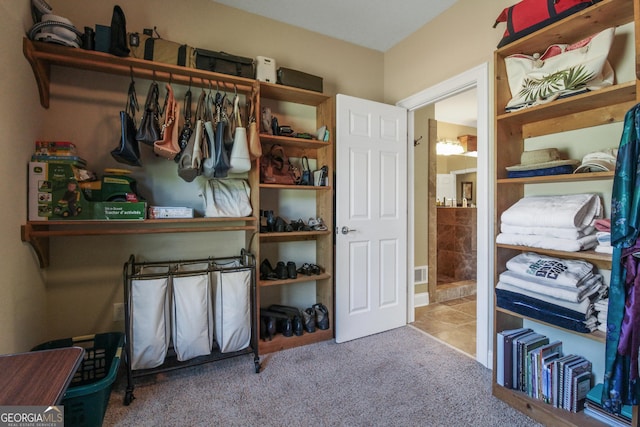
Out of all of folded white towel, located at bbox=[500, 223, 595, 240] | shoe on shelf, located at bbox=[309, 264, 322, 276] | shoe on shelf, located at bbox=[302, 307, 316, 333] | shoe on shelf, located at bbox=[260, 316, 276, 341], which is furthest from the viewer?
shoe on shelf, located at bbox=[309, 264, 322, 276]

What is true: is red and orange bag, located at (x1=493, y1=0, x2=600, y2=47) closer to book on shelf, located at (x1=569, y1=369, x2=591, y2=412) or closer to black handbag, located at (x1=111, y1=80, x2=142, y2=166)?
book on shelf, located at (x1=569, y1=369, x2=591, y2=412)

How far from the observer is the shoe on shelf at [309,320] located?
2514 millimetres

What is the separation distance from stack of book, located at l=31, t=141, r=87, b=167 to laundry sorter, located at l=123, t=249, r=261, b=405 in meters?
0.73

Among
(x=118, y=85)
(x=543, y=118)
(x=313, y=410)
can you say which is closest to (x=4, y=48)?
(x=118, y=85)

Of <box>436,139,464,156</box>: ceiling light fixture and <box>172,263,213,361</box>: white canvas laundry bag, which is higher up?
<box>436,139,464,156</box>: ceiling light fixture

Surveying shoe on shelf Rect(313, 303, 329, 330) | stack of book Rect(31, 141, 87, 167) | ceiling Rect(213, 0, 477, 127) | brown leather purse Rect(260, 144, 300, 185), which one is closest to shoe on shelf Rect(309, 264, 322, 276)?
shoe on shelf Rect(313, 303, 329, 330)

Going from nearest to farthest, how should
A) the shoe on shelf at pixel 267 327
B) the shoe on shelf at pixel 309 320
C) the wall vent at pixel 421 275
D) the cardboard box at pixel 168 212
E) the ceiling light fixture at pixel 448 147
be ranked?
the cardboard box at pixel 168 212, the shoe on shelf at pixel 267 327, the shoe on shelf at pixel 309 320, the wall vent at pixel 421 275, the ceiling light fixture at pixel 448 147

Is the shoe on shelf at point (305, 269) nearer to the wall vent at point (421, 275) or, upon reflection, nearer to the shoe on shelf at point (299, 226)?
the shoe on shelf at point (299, 226)

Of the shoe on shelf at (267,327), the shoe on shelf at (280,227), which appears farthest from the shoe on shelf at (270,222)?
the shoe on shelf at (267,327)

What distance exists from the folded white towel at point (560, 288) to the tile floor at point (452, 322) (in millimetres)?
950

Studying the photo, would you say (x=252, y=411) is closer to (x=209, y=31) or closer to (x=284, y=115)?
(x=284, y=115)

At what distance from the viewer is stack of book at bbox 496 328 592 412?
60.1 inches

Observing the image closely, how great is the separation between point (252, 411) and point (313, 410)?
0.36 metres

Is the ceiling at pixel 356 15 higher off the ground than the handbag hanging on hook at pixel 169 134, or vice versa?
the ceiling at pixel 356 15
